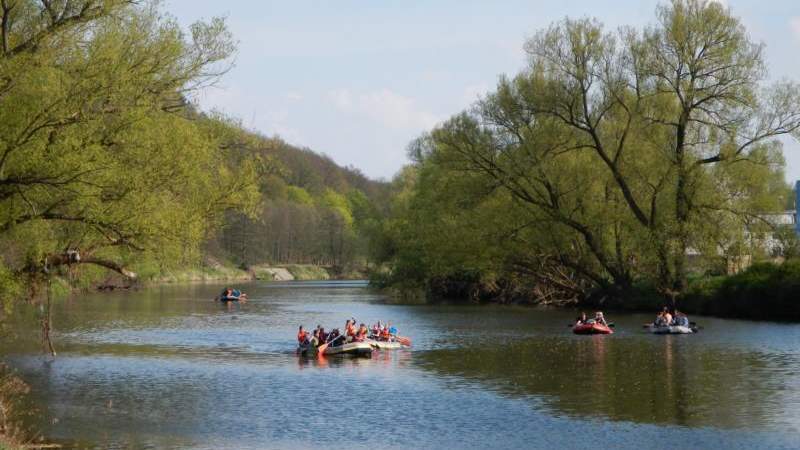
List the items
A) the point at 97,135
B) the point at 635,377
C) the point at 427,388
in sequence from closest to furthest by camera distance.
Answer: the point at 97,135
the point at 427,388
the point at 635,377

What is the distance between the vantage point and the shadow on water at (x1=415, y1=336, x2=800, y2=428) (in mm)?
24703

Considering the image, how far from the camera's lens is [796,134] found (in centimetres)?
5319

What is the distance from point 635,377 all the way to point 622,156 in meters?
30.1

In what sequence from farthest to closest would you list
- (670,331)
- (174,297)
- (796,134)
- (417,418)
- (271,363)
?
(174,297)
(796,134)
(670,331)
(271,363)
(417,418)

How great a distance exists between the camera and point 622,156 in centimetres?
5916

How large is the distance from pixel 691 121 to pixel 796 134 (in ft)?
18.8

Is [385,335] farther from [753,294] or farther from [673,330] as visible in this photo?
[753,294]

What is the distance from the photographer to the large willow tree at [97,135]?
78.7ft

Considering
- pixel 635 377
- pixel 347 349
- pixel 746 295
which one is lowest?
pixel 635 377

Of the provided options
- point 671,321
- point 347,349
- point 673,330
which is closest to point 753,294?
point 671,321

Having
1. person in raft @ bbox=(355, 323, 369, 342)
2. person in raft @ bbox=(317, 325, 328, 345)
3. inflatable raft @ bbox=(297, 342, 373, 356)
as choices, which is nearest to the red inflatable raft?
person in raft @ bbox=(355, 323, 369, 342)

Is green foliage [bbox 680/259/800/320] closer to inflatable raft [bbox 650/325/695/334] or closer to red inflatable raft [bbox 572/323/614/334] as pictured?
inflatable raft [bbox 650/325/695/334]

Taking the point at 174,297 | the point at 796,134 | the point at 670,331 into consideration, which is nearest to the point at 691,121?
the point at 796,134

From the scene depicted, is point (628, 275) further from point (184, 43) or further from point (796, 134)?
point (184, 43)
